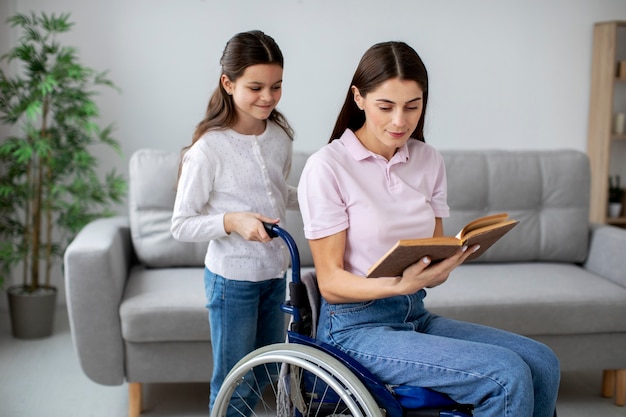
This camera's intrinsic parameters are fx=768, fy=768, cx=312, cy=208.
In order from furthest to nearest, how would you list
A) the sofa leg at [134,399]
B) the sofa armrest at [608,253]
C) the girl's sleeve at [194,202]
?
1. the sofa armrest at [608,253]
2. the sofa leg at [134,399]
3. the girl's sleeve at [194,202]

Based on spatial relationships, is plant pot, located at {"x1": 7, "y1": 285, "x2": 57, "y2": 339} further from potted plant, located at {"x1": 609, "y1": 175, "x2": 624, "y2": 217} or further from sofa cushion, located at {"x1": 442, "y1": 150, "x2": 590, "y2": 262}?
potted plant, located at {"x1": 609, "y1": 175, "x2": 624, "y2": 217}

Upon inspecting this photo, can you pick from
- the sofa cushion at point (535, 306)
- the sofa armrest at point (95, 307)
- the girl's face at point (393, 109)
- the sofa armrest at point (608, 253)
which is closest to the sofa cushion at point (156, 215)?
the sofa armrest at point (95, 307)

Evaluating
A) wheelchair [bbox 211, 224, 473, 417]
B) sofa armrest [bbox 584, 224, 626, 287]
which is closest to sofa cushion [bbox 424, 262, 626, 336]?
sofa armrest [bbox 584, 224, 626, 287]

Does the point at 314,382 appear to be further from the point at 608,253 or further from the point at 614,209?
the point at 614,209

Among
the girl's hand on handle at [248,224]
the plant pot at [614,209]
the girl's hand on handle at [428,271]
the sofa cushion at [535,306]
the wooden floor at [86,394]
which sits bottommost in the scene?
the wooden floor at [86,394]

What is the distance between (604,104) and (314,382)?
3047 millimetres

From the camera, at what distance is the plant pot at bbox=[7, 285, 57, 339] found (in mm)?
3395

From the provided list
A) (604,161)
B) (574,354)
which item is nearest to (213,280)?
(574,354)

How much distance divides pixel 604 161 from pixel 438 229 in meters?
2.62

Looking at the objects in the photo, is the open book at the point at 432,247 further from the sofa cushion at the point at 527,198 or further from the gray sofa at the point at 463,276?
the sofa cushion at the point at 527,198

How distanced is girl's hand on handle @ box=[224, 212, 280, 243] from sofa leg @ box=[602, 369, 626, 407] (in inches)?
67.4

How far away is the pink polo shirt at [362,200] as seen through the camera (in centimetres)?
164

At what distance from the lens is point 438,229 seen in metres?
1.86

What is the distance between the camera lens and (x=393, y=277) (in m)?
1.56
